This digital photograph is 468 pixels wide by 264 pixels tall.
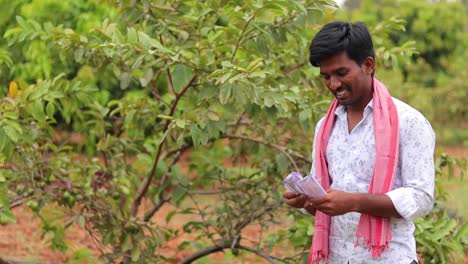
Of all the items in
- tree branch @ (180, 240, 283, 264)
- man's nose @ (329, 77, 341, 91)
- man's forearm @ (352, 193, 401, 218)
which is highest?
man's nose @ (329, 77, 341, 91)

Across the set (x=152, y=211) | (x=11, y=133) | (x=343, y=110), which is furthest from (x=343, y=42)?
(x=152, y=211)

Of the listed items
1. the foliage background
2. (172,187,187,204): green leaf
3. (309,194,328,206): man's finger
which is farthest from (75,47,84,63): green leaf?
(309,194,328,206): man's finger

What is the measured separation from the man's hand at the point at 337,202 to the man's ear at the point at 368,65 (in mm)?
404

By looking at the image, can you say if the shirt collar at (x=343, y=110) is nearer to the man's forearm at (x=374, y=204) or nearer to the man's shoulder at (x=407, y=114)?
the man's shoulder at (x=407, y=114)

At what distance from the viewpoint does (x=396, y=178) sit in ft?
8.79

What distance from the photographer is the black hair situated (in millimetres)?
2689

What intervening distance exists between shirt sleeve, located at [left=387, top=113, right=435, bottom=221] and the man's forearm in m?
0.02

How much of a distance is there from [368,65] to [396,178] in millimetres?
356

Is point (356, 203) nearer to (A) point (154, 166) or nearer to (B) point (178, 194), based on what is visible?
(A) point (154, 166)

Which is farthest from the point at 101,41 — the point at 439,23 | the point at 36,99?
the point at 439,23

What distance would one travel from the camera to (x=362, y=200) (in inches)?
102

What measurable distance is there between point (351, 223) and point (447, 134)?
11.6 m

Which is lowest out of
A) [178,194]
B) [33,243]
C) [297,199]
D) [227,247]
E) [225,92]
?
[33,243]

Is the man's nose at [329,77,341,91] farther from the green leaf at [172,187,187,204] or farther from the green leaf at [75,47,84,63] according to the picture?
the green leaf at [172,187,187,204]
